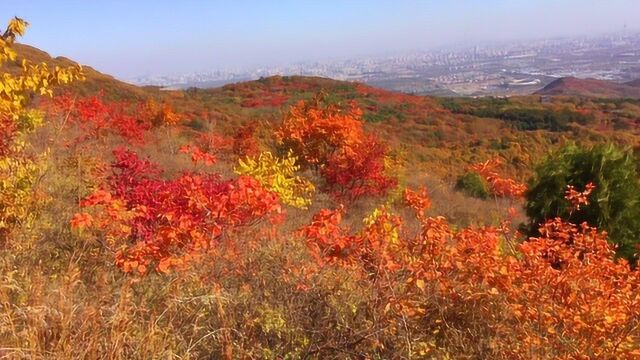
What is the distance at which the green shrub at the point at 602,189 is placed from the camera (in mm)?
8422

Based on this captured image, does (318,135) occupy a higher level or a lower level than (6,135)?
lower

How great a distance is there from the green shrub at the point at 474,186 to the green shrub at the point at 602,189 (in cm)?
1180

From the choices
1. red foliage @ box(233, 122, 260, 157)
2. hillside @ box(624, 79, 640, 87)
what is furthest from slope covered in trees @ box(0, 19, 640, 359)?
hillside @ box(624, 79, 640, 87)

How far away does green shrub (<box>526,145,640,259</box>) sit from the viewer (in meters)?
8.42

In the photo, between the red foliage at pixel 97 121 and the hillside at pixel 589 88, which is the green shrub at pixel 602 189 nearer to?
the red foliage at pixel 97 121

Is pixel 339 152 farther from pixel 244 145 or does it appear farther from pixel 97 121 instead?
pixel 97 121

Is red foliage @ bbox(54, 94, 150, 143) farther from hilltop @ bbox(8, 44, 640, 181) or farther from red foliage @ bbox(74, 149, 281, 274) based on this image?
red foliage @ bbox(74, 149, 281, 274)

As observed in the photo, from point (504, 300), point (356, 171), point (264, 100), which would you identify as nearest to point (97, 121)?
point (356, 171)

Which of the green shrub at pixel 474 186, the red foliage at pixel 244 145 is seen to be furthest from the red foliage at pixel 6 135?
the green shrub at pixel 474 186

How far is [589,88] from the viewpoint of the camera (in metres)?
75.4

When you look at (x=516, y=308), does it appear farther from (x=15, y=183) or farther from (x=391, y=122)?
(x=391, y=122)

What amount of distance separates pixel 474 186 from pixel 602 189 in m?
12.8

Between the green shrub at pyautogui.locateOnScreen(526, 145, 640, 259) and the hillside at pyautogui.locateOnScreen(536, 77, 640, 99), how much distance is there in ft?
222

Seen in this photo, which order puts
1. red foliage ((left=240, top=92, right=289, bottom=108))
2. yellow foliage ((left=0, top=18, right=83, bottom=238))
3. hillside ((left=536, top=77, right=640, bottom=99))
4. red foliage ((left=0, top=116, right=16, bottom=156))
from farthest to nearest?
hillside ((left=536, top=77, right=640, bottom=99)) < red foliage ((left=240, top=92, right=289, bottom=108)) < red foliage ((left=0, top=116, right=16, bottom=156)) < yellow foliage ((left=0, top=18, right=83, bottom=238))
